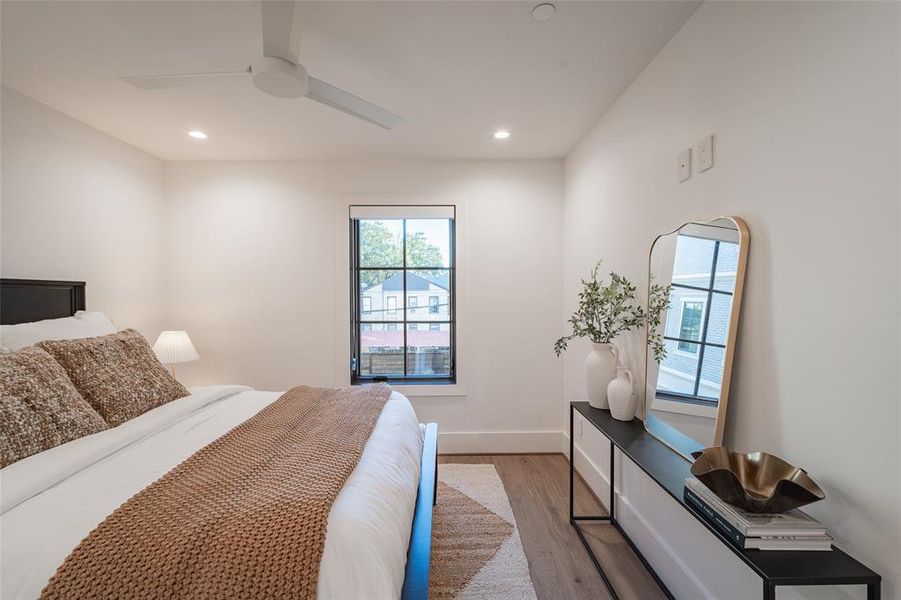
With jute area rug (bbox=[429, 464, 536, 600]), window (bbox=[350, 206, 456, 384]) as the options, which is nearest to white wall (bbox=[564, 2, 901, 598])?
jute area rug (bbox=[429, 464, 536, 600])

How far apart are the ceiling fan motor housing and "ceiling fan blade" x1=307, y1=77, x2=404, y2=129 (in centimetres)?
5

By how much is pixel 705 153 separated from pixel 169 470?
234 centimetres

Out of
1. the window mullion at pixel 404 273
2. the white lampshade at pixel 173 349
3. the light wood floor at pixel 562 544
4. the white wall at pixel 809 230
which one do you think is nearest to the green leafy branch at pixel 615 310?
the white wall at pixel 809 230

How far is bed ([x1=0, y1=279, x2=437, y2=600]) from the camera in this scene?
945mm

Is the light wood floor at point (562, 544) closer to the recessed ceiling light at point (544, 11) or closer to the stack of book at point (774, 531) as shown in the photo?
the stack of book at point (774, 531)

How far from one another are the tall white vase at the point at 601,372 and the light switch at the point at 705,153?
3.44ft

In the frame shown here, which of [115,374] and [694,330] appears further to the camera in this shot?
[115,374]

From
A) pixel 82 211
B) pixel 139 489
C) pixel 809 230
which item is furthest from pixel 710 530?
pixel 82 211

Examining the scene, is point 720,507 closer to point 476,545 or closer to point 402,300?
point 476,545

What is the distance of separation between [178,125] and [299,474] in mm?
2658

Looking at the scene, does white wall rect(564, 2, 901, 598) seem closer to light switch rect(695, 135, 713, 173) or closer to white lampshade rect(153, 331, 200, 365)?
light switch rect(695, 135, 713, 173)

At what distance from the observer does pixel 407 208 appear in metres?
3.34

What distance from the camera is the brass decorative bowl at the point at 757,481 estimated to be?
0.96 meters

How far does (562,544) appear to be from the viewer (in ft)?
6.84
